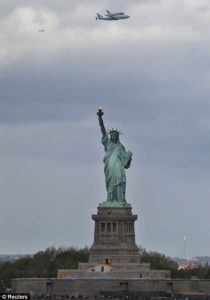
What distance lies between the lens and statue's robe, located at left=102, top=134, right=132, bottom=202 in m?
145

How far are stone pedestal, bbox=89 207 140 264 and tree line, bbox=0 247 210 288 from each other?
19767 millimetres

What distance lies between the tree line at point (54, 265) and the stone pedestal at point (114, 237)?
1977 centimetres

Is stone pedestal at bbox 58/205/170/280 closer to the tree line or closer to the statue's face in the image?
the statue's face

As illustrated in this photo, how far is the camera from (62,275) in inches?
5472

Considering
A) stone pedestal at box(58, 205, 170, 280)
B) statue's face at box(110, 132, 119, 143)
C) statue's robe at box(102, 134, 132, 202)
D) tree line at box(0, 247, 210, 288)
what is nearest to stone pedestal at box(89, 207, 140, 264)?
stone pedestal at box(58, 205, 170, 280)

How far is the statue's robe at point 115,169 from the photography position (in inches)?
5700

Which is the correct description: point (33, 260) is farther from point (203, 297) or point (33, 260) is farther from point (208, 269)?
point (203, 297)

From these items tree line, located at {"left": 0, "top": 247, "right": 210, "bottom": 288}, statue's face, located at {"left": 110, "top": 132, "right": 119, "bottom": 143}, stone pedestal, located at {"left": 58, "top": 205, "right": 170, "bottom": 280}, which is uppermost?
statue's face, located at {"left": 110, "top": 132, "right": 119, "bottom": 143}

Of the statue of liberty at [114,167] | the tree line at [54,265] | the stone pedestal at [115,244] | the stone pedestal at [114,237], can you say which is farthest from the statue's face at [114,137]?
the tree line at [54,265]

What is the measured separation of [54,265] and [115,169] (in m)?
30.7

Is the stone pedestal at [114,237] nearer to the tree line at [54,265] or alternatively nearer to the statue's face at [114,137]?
the statue's face at [114,137]

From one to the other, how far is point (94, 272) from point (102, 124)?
16.2m

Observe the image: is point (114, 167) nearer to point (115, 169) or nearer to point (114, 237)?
point (115, 169)

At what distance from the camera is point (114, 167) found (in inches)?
5704
